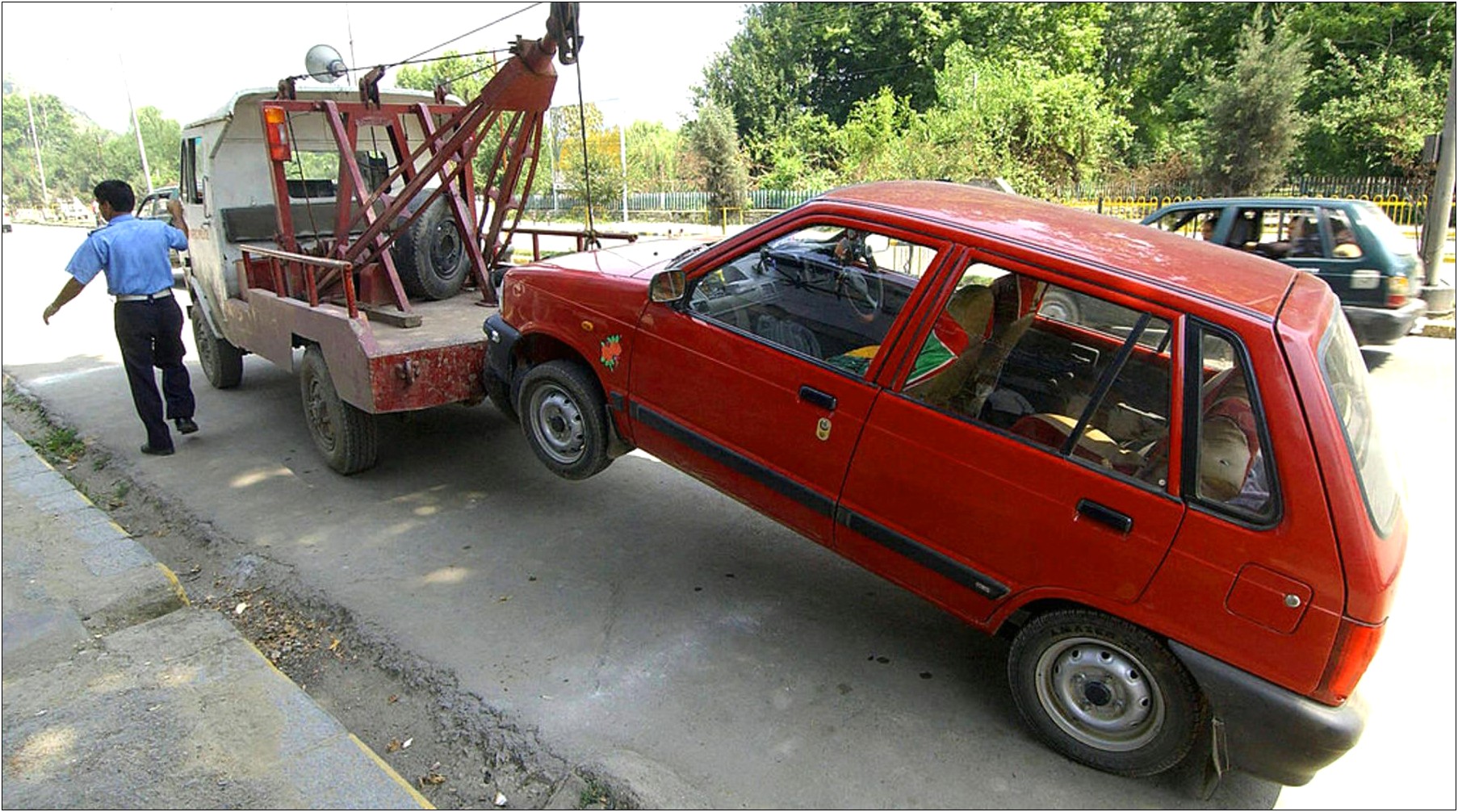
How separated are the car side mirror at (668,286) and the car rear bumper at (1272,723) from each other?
221cm

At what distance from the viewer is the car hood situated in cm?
400

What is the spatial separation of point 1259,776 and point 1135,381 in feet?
4.06

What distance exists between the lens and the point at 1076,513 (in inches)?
101

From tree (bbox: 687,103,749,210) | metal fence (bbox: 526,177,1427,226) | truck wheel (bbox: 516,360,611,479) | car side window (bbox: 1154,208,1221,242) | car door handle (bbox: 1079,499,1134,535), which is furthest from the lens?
tree (bbox: 687,103,749,210)

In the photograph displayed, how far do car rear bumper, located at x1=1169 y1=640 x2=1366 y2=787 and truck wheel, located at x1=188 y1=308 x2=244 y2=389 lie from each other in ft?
24.3

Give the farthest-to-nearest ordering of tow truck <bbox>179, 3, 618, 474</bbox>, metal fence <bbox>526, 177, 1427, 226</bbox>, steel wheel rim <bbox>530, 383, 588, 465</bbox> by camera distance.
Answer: metal fence <bbox>526, 177, 1427, 226</bbox>, tow truck <bbox>179, 3, 618, 474</bbox>, steel wheel rim <bbox>530, 383, 588, 465</bbox>

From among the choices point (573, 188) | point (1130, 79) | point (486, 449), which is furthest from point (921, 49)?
point (486, 449)

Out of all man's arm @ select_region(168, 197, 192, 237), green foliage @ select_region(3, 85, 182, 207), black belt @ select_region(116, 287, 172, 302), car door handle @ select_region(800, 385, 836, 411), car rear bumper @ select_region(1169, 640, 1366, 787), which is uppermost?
green foliage @ select_region(3, 85, 182, 207)

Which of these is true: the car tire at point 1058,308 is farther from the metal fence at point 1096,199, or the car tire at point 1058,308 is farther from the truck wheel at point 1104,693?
the metal fence at point 1096,199

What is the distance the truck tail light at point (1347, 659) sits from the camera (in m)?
2.22

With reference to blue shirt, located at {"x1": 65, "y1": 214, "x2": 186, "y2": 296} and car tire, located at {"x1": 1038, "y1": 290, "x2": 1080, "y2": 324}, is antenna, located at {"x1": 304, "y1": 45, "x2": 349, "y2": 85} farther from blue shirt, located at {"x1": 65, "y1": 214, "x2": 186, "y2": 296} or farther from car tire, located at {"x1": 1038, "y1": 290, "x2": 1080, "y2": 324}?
car tire, located at {"x1": 1038, "y1": 290, "x2": 1080, "y2": 324}

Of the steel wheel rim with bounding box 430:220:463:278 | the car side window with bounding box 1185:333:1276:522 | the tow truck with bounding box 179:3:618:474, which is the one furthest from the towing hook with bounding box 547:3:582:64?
the car side window with bounding box 1185:333:1276:522

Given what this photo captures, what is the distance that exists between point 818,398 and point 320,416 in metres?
3.72

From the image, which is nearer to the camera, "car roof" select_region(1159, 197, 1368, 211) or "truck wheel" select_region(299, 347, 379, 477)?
"truck wheel" select_region(299, 347, 379, 477)
